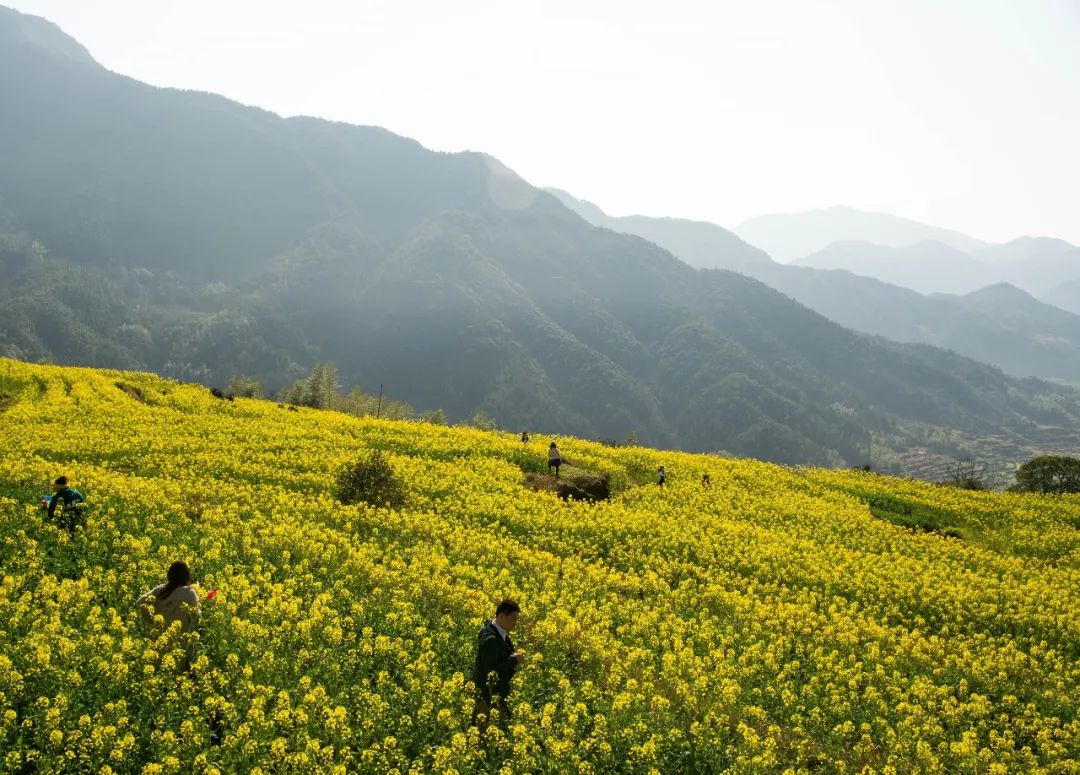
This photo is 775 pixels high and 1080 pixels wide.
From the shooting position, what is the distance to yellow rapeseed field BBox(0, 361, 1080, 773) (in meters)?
10.5

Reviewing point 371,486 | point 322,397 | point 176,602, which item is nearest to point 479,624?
point 176,602

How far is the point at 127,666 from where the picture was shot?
35.9 feet

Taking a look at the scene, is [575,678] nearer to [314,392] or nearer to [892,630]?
[892,630]

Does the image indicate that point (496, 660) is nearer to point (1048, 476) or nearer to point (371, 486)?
point (371, 486)

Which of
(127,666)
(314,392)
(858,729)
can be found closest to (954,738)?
(858,729)

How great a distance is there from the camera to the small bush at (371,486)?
2712cm

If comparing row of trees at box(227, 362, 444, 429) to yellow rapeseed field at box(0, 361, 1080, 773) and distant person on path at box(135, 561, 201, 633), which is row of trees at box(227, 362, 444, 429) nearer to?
yellow rapeseed field at box(0, 361, 1080, 773)

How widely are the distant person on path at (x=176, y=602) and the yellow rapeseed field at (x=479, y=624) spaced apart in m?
0.59

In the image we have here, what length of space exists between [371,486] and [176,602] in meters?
15.3

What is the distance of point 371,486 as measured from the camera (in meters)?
27.5

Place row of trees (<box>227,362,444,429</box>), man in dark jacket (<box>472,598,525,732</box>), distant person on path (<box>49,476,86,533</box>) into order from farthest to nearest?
row of trees (<box>227,362,444,429</box>) < distant person on path (<box>49,476,86,533</box>) < man in dark jacket (<box>472,598,525,732</box>)

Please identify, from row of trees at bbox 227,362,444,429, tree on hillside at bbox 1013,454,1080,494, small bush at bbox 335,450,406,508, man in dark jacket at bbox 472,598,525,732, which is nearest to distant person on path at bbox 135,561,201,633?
man in dark jacket at bbox 472,598,525,732

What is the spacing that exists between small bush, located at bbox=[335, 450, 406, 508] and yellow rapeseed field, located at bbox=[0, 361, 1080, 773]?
0.86m

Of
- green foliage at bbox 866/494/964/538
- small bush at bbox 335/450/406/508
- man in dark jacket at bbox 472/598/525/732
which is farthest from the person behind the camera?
green foliage at bbox 866/494/964/538
